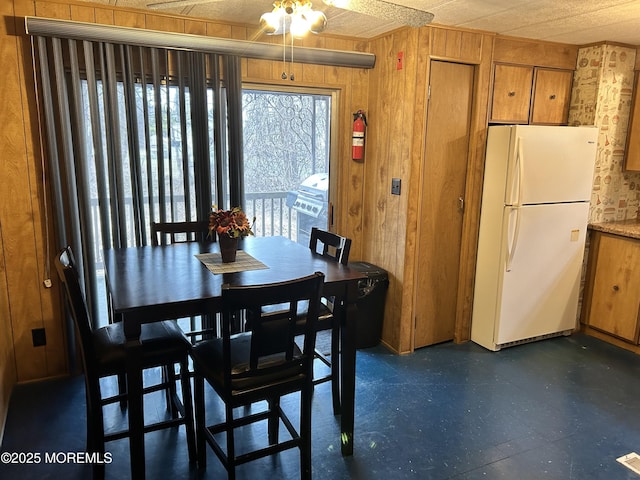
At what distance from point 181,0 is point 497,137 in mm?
2338

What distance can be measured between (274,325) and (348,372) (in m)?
0.65

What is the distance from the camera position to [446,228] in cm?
360

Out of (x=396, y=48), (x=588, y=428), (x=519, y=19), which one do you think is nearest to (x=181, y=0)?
(x=396, y=48)

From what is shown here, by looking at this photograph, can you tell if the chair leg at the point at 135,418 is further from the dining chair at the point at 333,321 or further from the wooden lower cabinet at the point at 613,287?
the wooden lower cabinet at the point at 613,287

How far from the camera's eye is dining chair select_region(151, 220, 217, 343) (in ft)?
9.98

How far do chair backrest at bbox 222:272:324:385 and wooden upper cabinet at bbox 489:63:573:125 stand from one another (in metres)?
2.38

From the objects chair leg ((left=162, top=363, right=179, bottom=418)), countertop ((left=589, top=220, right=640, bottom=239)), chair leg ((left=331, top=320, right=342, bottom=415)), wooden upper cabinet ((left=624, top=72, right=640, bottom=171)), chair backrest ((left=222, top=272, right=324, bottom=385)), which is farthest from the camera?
wooden upper cabinet ((left=624, top=72, right=640, bottom=171))

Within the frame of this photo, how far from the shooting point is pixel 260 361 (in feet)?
6.72

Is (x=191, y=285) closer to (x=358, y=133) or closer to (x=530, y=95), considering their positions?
(x=358, y=133)

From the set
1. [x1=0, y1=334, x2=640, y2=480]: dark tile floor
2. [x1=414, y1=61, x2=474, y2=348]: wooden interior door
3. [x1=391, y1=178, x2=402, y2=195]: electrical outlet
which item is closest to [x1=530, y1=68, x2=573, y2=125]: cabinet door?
[x1=414, y1=61, x2=474, y2=348]: wooden interior door

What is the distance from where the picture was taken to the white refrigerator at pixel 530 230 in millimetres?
3414

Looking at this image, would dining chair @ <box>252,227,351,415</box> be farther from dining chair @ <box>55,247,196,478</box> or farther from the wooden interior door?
the wooden interior door

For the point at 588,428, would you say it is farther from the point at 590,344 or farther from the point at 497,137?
the point at 497,137

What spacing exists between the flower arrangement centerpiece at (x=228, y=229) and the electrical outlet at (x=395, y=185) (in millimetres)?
1341
